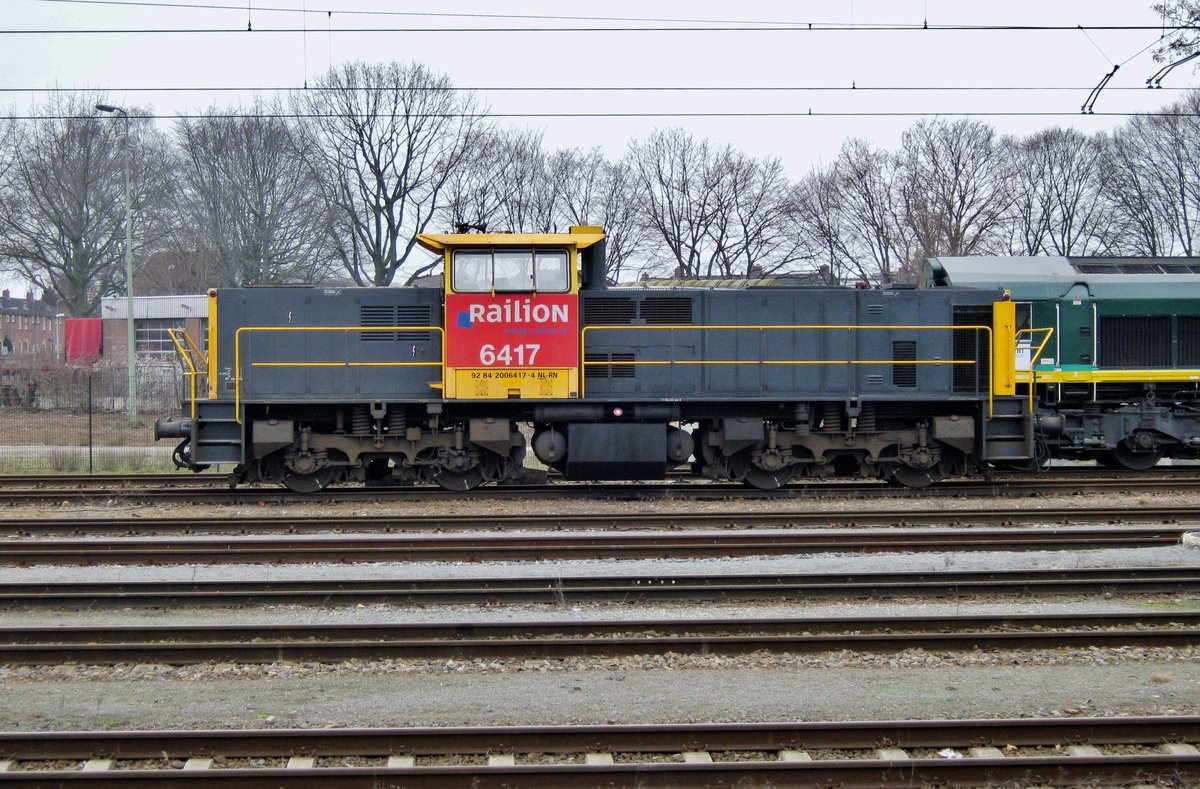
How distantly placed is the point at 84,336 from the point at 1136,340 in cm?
4405

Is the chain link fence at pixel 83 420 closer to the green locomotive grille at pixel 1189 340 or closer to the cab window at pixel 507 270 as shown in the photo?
the cab window at pixel 507 270

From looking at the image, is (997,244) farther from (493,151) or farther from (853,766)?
(853,766)

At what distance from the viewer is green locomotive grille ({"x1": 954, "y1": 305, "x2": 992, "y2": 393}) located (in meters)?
15.4

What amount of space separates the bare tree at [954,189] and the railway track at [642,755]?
117 ft

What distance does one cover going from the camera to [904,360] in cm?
1533

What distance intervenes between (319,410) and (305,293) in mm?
1766

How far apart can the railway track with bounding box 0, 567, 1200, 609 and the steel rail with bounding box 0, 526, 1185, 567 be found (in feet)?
4.27

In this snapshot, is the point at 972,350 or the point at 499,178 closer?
the point at 972,350

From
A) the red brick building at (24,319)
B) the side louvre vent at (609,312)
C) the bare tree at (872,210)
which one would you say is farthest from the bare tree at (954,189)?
the red brick building at (24,319)

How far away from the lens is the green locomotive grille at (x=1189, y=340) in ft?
57.8

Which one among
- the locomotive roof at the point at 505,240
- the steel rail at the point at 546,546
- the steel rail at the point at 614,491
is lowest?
the steel rail at the point at 546,546

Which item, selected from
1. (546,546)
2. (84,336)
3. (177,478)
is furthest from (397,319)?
(84,336)

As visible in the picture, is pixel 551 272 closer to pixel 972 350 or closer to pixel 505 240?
pixel 505 240

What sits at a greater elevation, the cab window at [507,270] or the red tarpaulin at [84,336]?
the red tarpaulin at [84,336]
